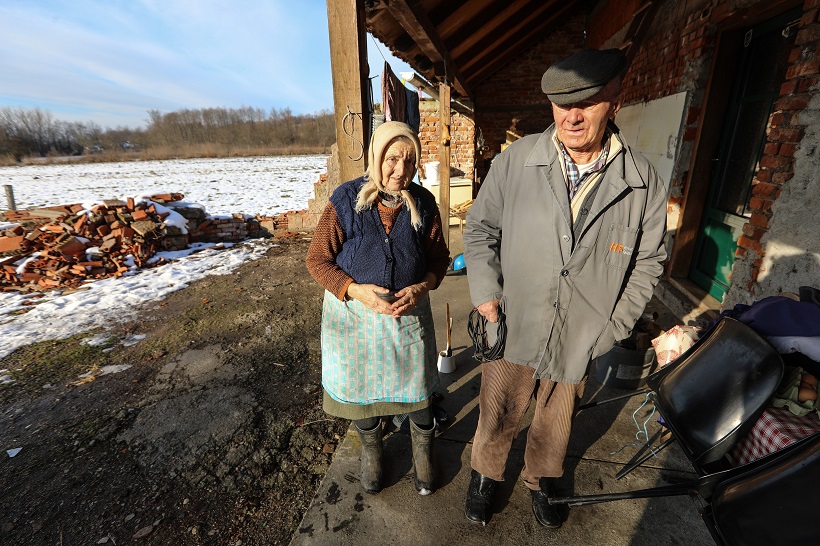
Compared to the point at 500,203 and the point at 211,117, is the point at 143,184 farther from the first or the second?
the point at 211,117

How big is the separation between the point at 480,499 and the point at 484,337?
2.82 ft

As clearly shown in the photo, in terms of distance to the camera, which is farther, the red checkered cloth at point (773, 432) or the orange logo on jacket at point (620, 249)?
the orange logo on jacket at point (620, 249)

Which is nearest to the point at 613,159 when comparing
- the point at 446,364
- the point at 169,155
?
the point at 446,364

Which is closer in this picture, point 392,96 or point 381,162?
point 381,162

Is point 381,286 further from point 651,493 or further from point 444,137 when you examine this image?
point 444,137

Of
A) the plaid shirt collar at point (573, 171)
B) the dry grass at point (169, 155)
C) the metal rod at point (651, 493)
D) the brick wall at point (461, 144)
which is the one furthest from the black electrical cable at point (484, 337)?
the dry grass at point (169, 155)

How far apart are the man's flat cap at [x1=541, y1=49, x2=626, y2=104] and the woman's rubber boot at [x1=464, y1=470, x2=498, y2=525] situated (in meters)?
1.83

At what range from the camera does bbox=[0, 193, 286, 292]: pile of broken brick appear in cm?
597

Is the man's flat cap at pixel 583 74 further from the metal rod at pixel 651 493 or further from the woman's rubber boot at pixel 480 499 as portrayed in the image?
the woman's rubber boot at pixel 480 499

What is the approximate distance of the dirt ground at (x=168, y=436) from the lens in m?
2.11

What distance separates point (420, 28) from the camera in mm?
3717

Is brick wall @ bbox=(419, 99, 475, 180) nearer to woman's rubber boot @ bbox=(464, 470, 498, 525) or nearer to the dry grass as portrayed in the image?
woman's rubber boot @ bbox=(464, 470, 498, 525)

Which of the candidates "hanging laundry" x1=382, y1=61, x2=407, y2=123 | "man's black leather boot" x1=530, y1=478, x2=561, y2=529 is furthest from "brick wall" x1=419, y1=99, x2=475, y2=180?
"man's black leather boot" x1=530, y1=478, x2=561, y2=529

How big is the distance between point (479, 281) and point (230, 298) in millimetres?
4344
